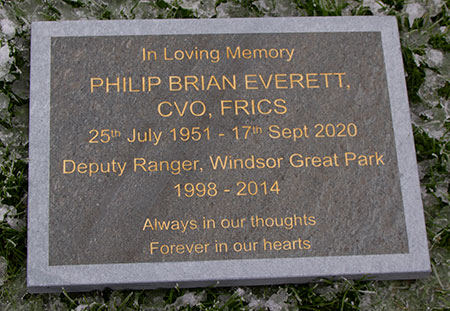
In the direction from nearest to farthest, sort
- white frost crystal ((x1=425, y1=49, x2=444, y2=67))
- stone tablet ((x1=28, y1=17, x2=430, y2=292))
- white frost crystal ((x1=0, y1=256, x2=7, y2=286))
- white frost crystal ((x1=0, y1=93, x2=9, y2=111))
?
stone tablet ((x1=28, y1=17, x2=430, y2=292)) < white frost crystal ((x1=0, y1=256, x2=7, y2=286)) < white frost crystal ((x1=0, y1=93, x2=9, y2=111)) < white frost crystal ((x1=425, y1=49, x2=444, y2=67))

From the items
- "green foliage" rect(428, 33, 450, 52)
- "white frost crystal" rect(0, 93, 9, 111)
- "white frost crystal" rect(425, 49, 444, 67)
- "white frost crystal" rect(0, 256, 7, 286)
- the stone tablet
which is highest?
"green foliage" rect(428, 33, 450, 52)

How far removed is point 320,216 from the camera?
2.19 metres

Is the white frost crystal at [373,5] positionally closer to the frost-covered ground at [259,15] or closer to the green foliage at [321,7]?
the frost-covered ground at [259,15]

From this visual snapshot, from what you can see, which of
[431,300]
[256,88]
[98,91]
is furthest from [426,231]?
[98,91]

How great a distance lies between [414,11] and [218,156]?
4.42 feet

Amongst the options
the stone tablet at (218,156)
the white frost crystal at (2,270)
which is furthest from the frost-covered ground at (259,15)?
the stone tablet at (218,156)

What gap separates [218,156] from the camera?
88.1 inches

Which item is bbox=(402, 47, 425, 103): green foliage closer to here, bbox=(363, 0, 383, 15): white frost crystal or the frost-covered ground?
the frost-covered ground

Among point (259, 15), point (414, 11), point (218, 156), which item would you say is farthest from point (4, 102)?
point (414, 11)

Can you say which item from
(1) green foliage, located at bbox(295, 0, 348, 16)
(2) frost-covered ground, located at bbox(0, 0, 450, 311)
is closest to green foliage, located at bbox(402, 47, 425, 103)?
(2) frost-covered ground, located at bbox(0, 0, 450, 311)

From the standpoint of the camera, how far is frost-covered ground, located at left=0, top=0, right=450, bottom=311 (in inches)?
87.9

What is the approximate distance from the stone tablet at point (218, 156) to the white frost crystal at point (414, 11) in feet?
1.18

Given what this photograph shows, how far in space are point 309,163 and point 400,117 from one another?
0.47 metres

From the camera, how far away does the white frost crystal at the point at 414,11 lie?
2.71 m
